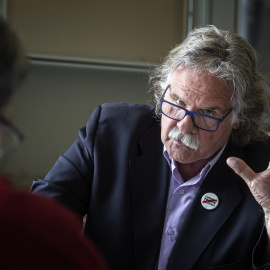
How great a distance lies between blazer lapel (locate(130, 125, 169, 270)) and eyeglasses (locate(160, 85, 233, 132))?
0.19 metres

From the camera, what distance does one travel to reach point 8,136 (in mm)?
759

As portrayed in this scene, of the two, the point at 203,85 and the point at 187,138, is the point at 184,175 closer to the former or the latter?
the point at 187,138

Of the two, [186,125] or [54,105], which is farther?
[54,105]

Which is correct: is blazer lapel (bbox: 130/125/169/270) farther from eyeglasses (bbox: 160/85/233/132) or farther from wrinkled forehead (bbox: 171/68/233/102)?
wrinkled forehead (bbox: 171/68/233/102)

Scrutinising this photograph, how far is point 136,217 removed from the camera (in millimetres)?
1789

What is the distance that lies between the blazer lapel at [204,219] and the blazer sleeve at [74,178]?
0.42m

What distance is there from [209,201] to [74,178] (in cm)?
55

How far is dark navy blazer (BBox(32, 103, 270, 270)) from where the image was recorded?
1.72 metres

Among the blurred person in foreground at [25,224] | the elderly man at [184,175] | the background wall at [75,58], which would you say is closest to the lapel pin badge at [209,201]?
the elderly man at [184,175]

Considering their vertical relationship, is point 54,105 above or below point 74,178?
below

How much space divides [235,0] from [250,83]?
200 centimetres

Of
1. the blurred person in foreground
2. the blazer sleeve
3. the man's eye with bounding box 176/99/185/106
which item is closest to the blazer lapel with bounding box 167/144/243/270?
the man's eye with bounding box 176/99/185/106

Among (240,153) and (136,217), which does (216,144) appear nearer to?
(240,153)

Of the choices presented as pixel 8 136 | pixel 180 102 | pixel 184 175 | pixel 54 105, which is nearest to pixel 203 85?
pixel 180 102
